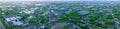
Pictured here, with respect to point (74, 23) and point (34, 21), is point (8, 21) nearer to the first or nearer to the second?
point (34, 21)

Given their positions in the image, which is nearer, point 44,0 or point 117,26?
point 117,26

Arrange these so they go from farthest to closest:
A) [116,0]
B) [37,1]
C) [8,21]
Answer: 1. [37,1]
2. [116,0]
3. [8,21]

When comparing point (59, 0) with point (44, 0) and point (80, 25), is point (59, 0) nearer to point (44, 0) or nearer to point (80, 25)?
point (44, 0)

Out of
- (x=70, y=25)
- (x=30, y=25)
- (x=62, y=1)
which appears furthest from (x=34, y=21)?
(x=62, y=1)

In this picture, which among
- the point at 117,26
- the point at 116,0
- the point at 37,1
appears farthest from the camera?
the point at 37,1

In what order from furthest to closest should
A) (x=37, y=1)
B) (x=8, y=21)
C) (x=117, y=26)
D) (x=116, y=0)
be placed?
(x=37, y=1) < (x=116, y=0) < (x=8, y=21) < (x=117, y=26)

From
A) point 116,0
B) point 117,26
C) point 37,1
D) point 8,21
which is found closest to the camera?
point 117,26

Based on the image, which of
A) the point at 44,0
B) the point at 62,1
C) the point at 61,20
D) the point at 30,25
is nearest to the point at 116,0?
the point at 62,1

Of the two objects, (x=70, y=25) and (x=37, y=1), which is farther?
(x=37, y=1)

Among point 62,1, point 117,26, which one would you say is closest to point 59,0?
point 62,1
